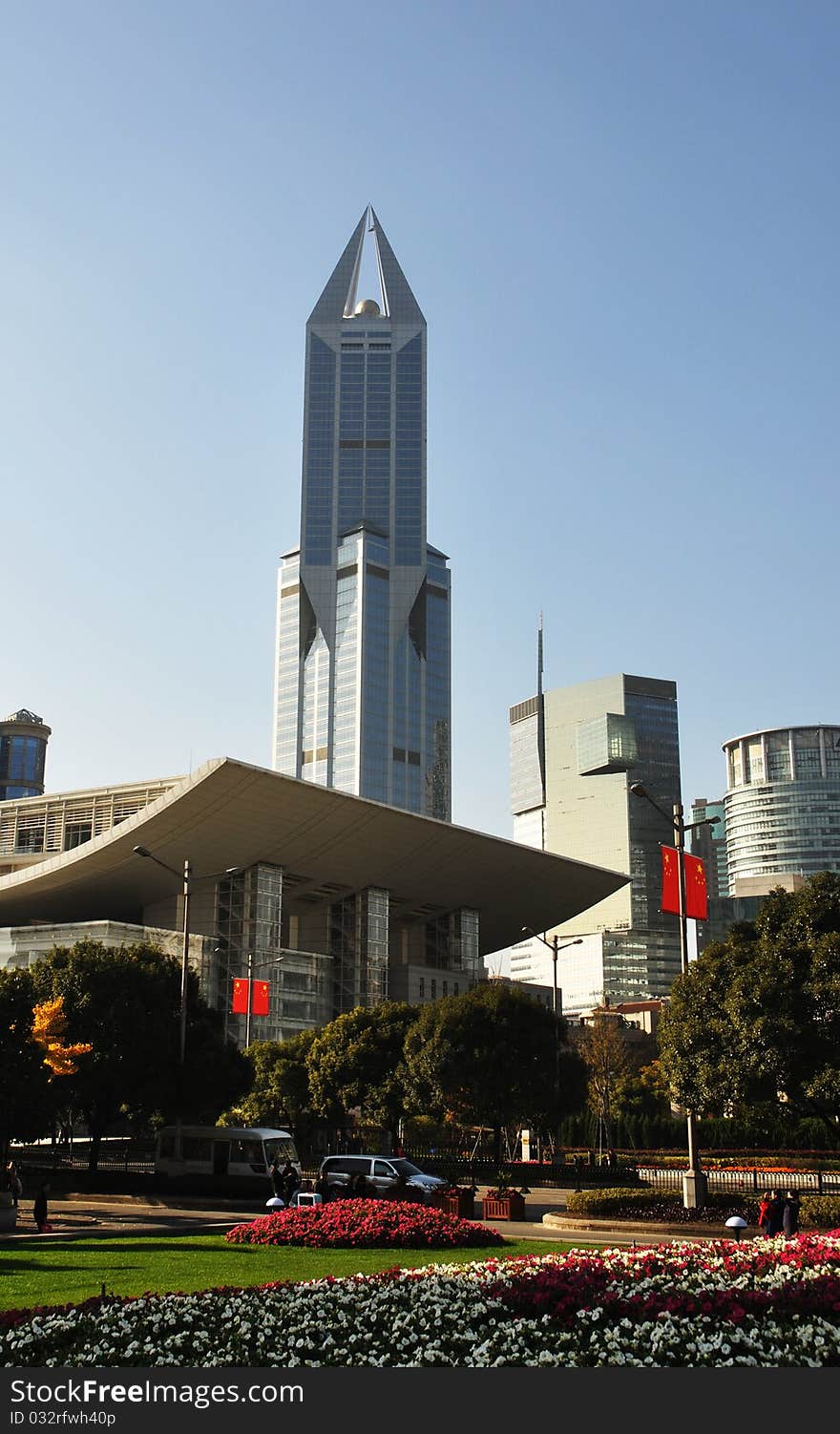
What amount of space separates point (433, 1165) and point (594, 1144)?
93.3ft

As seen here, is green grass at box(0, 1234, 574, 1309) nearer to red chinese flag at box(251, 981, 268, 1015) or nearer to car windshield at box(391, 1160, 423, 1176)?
car windshield at box(391, 1160, 423, 1176)

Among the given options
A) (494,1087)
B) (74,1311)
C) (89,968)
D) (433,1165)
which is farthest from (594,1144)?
(74,1311)

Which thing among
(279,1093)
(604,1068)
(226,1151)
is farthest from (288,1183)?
(604,1068)

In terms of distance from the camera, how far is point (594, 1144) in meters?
77.4

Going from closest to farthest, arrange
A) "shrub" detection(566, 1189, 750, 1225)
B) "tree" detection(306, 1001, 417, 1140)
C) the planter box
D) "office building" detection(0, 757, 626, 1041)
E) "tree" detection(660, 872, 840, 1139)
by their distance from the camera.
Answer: "shrub" detection(566, 1189, 750, 1225) → the planter box → "tree" detection(660, 872, 840, 1139) → "tree" detection(306, 1001, 417, 1140) → "office building" detection(0, 757, 626, 1041)

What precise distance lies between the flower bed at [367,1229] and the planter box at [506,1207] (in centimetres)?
819

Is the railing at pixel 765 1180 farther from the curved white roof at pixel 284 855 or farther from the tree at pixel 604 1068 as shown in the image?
the curved white roof at pixel 284 855

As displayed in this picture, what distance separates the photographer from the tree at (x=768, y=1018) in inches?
1430

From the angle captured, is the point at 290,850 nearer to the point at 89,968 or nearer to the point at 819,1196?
the point at 89,968

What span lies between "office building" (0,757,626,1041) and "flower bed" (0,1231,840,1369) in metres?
69.6

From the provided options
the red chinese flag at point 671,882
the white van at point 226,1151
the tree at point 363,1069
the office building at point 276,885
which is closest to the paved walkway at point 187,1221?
the white van at point 226,1151

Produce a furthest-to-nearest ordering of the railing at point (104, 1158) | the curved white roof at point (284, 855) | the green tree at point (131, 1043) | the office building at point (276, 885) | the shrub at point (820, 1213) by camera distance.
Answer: the office building at point (276, 885)
the curved white roof at point (284, 855)
the railing at point (104, 1158)
the green tree at point (131, 1043)
the shrub at point (820, 1213)

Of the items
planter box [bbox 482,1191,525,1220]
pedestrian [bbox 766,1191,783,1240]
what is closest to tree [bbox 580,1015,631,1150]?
planter box [bbox 482,1191,525,1220]

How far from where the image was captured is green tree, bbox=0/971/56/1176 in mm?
37594
